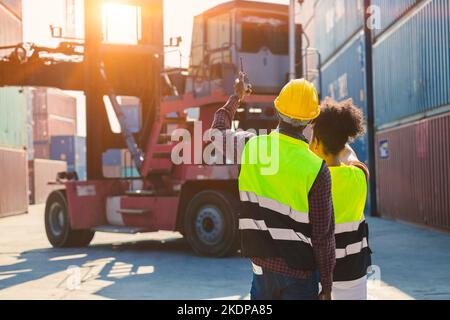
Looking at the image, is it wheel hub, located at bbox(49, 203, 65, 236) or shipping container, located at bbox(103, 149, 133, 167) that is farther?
wheel hub, located at bbox(49, 203, 65, 236)

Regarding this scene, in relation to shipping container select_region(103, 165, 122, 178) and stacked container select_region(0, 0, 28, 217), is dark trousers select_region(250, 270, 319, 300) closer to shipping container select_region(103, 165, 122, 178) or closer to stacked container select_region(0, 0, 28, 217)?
shipping container select_region(103, 165, 122, 178)

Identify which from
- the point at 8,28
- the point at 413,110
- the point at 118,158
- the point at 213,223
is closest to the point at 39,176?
the point at 8,28

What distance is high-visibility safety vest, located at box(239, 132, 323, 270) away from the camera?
319cm

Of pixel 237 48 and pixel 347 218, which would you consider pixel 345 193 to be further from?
pixel 237 48

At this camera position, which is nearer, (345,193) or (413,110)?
(345,193)

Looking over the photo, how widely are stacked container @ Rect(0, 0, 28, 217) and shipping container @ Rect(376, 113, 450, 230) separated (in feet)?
42.2

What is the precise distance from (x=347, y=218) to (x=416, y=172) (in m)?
13.9

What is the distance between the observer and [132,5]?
13.8 metres

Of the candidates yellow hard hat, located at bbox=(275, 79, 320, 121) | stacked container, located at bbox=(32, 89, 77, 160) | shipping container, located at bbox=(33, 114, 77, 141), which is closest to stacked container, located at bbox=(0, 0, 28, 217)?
yellow hard hat, located at bbox=(275, 79, 320, 121)

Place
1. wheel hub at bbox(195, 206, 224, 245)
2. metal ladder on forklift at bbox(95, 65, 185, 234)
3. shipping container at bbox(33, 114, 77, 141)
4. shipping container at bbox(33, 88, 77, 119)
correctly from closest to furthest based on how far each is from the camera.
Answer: wheel hub at bbox(195, 206, 224, 245) < metal ladder on forklift at bbox(95, 65, 185, 234) < shipping container at bbox(33, 114, 77, 141) < shipping container at bbox(33, 88, 77, 119)

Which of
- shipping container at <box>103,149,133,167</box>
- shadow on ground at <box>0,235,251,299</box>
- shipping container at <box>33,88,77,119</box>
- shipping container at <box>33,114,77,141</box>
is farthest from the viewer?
shipping container at <box>33,88,77,119</box>

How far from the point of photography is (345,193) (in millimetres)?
3467

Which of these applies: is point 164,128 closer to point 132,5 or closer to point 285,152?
point 132,5

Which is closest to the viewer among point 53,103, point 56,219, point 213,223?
point 213,223
